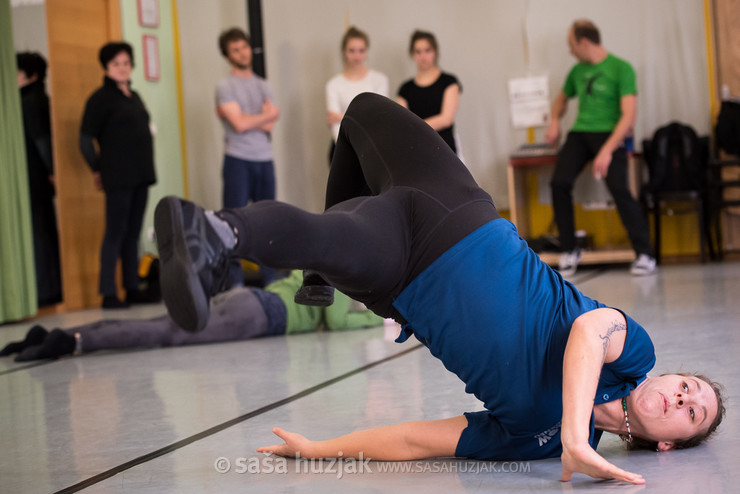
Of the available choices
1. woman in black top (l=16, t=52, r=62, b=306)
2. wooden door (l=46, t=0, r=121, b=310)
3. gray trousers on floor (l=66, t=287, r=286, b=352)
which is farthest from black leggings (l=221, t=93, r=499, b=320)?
wooden door (l=46, t=0, r=121, b=310)

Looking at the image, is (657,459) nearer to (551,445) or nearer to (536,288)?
(551,445)

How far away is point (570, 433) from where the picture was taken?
1.56m

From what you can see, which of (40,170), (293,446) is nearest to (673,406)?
(293,446)

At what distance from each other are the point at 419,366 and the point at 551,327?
1377mm

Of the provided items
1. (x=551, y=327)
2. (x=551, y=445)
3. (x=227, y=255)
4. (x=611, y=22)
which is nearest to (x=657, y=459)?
(x=551, y=445)

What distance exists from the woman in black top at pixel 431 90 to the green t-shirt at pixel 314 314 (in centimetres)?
245

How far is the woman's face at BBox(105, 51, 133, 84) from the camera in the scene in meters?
5.83

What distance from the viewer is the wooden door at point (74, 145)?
6188mm

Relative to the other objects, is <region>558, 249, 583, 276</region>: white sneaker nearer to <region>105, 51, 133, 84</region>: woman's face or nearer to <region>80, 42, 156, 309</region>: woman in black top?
<region>80, 42, 156, 309</region>: woman in black top

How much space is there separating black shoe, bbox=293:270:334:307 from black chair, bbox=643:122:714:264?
16.3ft

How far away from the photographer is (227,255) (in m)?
1.45

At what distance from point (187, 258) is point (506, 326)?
65cm

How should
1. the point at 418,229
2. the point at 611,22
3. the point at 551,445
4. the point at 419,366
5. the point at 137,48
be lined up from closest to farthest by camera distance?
the point at 418,229, the point at 551,445, the point at 419,366, the point at 611,22, the point at 137,48

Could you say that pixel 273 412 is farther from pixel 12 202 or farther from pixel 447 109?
pixel 447 109
